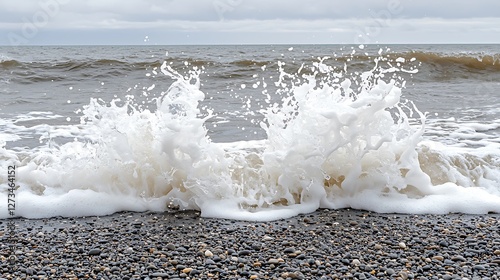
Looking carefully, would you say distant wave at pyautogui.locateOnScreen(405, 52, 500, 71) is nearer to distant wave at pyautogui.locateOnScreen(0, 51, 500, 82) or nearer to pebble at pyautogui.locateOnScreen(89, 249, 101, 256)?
distant wave at pyautogui.locateOnScreen(0, 51, 500, 82)

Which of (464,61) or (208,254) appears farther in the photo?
(464,61)

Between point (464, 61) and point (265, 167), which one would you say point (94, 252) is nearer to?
point (265, 167)

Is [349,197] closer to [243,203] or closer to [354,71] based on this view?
[243,203]

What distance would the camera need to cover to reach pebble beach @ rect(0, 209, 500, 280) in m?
3.56

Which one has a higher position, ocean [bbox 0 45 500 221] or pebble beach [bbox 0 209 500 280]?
ocean [bbox 0 45 500 221]

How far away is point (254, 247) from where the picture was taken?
158 inches

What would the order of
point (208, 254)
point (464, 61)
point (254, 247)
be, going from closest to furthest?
point (208, 254), point (254, 247), point (464, 61)

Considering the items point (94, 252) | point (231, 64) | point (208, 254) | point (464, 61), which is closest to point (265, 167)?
point (208, 254)

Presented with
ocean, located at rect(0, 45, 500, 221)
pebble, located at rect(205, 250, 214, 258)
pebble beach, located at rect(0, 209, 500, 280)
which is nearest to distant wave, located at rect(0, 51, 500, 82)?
ocean, located at rect(0, 45, 500, 221)

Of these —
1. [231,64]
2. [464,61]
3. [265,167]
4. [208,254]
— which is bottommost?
[208,254]

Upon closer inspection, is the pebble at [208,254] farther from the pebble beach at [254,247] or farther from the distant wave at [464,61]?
the distant wave at [464,61]

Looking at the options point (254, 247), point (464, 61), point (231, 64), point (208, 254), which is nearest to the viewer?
point (208, 254)

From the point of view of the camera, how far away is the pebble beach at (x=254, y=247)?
3.56 metres

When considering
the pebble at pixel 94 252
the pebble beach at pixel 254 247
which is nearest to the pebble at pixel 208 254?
the pebble beach at pixel 254 247
